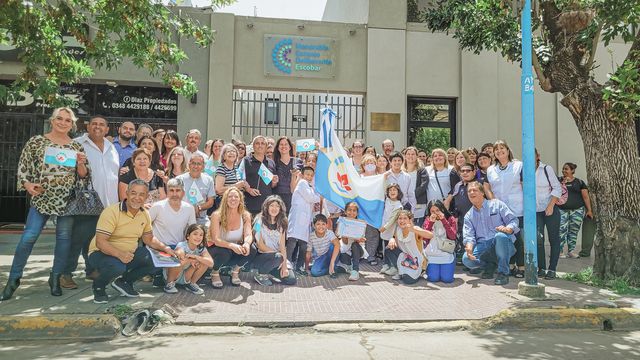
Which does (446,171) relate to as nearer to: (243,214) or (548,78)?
(548,78)

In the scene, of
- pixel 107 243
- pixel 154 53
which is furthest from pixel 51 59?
pixel 107 243

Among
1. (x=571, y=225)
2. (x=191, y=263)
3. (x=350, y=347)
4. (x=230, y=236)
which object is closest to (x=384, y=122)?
(x=571, y=225)

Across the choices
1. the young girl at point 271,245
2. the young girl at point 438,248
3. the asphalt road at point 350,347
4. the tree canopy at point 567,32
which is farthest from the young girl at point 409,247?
the tree canopy at point 567,32

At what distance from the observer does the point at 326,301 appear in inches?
226

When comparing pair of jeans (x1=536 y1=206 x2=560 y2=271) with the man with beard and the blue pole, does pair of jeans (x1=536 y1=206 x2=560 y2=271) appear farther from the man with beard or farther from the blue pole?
the man with beard

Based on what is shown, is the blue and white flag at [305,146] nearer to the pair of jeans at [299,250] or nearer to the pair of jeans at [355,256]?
the pair of jeans at [299,250]

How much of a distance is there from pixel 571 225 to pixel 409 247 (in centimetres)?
433

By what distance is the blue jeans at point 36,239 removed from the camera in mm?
5426

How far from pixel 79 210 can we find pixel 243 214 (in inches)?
76.4

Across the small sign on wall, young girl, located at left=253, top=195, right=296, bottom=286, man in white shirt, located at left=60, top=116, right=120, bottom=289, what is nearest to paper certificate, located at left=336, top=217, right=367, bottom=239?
young girl, located at left=253, top=195, right=296, bottom=286

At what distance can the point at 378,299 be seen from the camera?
584 cm

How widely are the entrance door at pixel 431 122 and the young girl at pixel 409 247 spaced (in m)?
5.49

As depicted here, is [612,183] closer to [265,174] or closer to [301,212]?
[301,212]

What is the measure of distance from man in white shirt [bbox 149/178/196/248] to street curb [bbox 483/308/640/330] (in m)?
3.72
